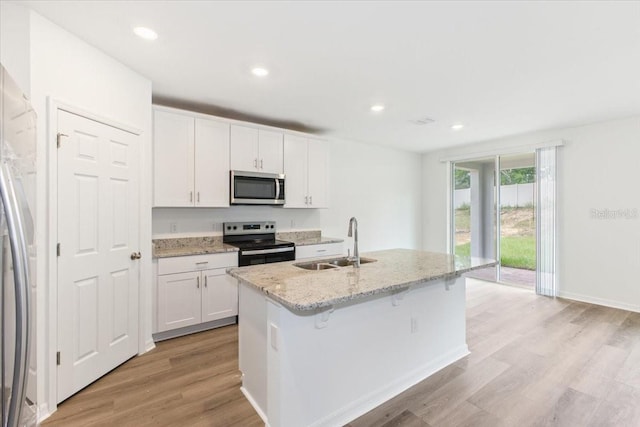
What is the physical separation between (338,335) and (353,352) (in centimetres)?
18

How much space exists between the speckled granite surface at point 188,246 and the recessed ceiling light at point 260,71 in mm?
1796

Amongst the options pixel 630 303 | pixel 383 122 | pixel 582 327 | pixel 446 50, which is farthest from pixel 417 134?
pixel 630 303

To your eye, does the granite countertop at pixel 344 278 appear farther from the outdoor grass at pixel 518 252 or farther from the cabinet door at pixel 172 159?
the outdoor grass at pixel 518 252

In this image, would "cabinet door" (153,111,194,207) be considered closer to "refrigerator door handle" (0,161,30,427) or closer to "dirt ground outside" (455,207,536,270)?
"refrigerator door handle" (0,161,30,427)

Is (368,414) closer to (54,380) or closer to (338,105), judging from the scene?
(54,380)

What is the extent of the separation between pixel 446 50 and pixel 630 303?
4119 mm

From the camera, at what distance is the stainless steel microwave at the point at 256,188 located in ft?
11.8

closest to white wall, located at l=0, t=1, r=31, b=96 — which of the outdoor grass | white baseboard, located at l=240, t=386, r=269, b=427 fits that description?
white baseboard, located at l=240, t=386, r=269, b=427

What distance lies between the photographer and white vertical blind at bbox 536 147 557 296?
446cm

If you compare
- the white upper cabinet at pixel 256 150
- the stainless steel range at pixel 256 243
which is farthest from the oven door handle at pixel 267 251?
the white upper cabinet at pixel 256 150

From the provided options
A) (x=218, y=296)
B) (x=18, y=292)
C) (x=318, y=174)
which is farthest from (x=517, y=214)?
(x=18, y=292)

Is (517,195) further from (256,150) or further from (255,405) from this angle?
(255,405)

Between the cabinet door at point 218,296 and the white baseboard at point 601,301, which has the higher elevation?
the cabinet door at point 218,296

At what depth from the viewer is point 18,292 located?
938mm
